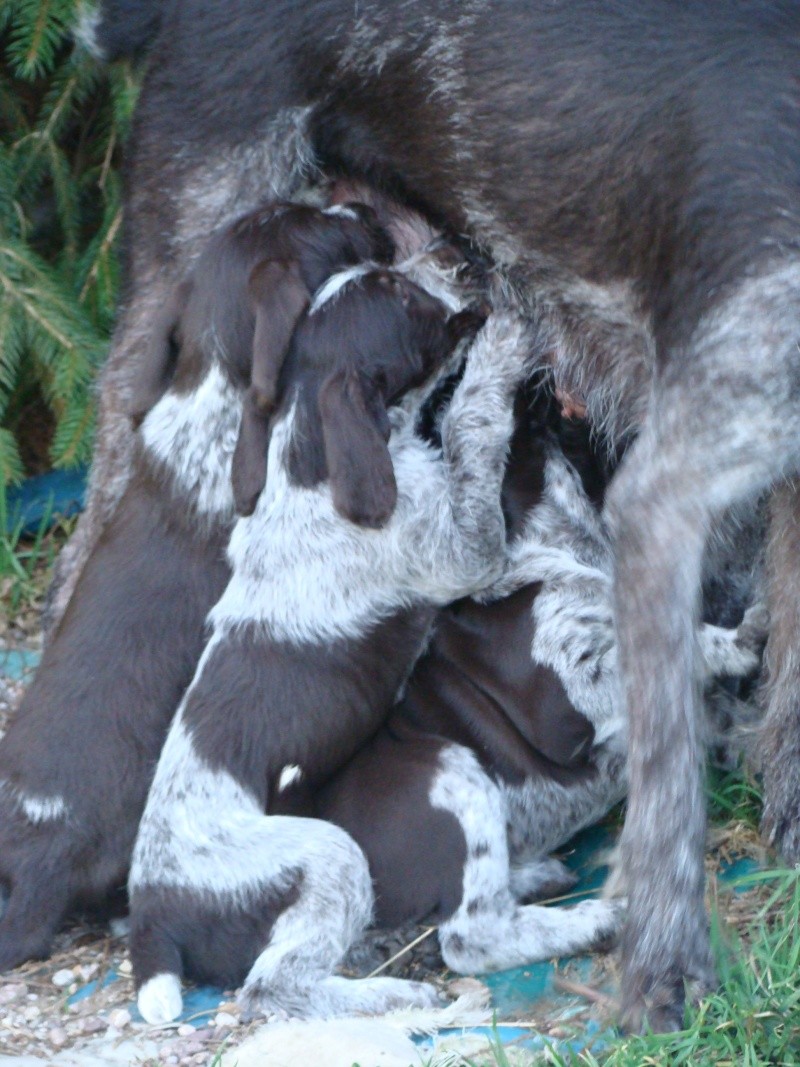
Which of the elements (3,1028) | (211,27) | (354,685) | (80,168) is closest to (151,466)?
(354,685)

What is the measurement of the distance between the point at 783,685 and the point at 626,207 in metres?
1.08

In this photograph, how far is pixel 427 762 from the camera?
3463 millimetres

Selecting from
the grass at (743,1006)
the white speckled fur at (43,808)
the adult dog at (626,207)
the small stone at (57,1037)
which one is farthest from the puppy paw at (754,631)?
the small stone at (57,1037)

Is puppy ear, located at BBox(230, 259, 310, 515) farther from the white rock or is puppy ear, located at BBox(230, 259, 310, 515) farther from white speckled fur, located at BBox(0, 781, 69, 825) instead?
the white rock

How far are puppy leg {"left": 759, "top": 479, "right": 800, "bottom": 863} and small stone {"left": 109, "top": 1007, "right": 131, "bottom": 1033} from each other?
1.41 meters

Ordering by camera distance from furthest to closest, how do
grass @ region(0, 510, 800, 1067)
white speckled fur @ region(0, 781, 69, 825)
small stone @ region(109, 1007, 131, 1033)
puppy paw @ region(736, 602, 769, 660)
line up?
1. puppy paw @ region(736, 602, 769, 660)
2. white speckled fur @ region(0, 781, 69, 825)
3. small stone @ region(109, 1007, 131, 1033)
4. grass @ region(0, 510, 800, 1067)

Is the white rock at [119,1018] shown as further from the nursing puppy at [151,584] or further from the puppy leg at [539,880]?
the puppy leg at [539,880]

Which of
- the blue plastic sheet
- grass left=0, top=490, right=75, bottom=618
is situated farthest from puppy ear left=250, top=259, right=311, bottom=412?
the blue plastic sheet

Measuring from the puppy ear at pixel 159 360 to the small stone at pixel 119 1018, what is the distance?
1403mm

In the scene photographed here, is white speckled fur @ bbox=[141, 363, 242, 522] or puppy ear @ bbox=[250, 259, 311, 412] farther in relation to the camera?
white speckled fur @ bbox=[141, 363, 242, 522]

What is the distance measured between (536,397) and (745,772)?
1032mm

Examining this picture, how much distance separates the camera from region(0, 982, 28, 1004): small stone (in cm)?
334

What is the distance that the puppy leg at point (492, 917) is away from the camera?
3.33m

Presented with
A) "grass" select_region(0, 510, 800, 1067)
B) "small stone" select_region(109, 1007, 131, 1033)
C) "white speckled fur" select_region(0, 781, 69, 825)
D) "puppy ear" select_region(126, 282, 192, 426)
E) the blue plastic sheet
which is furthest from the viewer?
the blue plastic sheet
